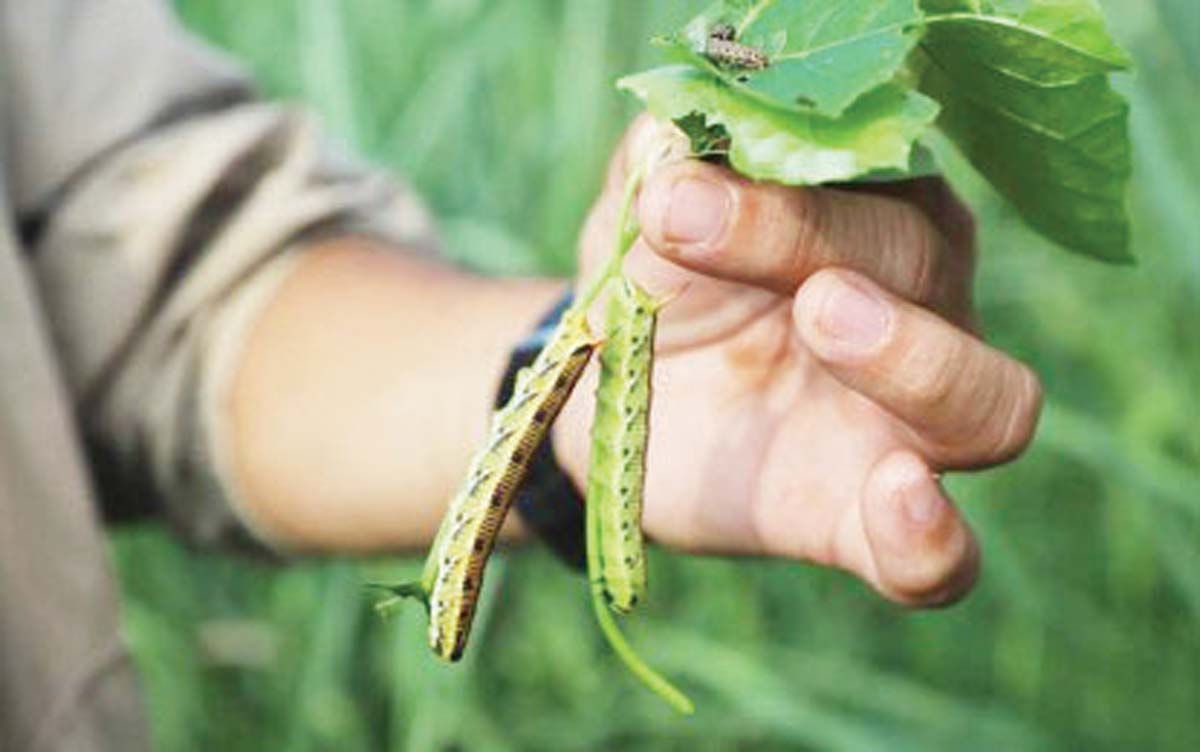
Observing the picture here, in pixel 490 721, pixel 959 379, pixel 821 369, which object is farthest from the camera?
pixel 490 721

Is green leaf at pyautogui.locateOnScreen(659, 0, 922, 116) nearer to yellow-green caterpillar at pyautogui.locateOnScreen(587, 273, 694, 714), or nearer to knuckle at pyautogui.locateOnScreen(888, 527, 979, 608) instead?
yellow-green caterpillar at pyautogui.locateOnScreen(587, 273, 694, 714)

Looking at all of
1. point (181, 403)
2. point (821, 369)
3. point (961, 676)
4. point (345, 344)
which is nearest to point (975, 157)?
point (821, 369)

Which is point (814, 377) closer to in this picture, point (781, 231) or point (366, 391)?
point (781, 231)

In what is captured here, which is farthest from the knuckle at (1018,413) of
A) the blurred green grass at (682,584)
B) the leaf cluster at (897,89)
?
the blurred green grass at (682,584)

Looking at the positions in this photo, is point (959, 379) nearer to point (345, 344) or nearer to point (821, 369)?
point (821, 369)

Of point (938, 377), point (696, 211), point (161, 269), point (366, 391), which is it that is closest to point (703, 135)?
point (696, 211)

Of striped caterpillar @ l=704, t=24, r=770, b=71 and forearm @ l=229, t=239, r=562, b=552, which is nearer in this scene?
striped caterpillar @ l=704, t=24, r=770, b=71

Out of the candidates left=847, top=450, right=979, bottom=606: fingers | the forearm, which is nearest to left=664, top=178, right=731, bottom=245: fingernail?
left=847, top=450, right=979, bottom=606: fingers
